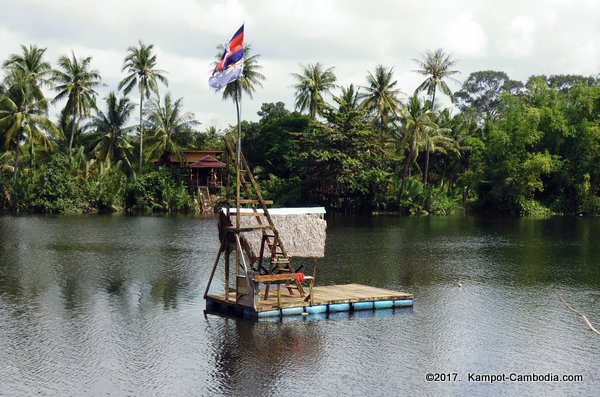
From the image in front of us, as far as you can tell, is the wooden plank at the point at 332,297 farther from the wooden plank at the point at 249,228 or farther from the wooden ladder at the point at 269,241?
the wooden plank at the point at 249,228

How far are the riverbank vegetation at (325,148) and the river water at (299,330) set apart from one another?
95.0 feet

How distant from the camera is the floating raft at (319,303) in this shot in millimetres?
25656

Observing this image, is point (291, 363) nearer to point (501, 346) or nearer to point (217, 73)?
point (501, 346)

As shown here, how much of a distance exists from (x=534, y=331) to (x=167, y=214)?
51.9 metres

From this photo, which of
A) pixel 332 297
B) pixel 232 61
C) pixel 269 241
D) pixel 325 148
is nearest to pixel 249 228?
pixel 269 241

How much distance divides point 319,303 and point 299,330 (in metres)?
2.09

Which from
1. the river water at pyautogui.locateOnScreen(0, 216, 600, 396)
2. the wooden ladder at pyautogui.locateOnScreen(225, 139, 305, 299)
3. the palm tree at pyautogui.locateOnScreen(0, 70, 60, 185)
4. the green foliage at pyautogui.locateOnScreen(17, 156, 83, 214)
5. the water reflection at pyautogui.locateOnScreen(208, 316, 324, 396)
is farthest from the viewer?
the green foliage at pyautogui.locateOnScreen(17, 156, 83, 214)

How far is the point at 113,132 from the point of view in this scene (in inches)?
3081

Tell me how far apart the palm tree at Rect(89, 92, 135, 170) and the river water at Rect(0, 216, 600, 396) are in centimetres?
3405

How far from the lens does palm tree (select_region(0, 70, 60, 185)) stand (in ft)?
226

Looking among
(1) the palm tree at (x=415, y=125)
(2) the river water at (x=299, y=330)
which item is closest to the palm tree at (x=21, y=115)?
(2) the river water at (x=299, y=330)

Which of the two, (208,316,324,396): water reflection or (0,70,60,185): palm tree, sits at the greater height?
(0,70,60,185): palm tree

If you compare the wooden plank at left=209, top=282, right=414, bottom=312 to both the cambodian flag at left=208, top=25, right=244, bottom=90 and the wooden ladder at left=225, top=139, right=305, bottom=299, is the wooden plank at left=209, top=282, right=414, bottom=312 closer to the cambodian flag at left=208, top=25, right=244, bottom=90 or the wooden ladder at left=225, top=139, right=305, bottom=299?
the wooden ladder at left=225, top=139, right=305, bottom=299

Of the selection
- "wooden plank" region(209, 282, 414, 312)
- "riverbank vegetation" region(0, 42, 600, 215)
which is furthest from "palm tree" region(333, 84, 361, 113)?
"wooden plank" region(209, 282, 414, 312)
